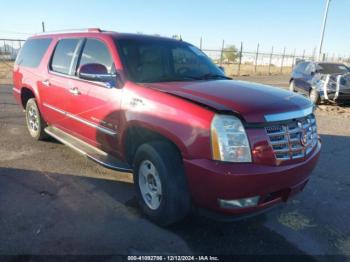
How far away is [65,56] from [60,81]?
1.27ft

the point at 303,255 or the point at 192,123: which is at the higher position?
the point at 192,123

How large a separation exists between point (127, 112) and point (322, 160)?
3.64 metres

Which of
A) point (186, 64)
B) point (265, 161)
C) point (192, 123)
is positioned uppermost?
point (186, 64)

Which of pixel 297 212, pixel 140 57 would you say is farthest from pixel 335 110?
pixel 140 57

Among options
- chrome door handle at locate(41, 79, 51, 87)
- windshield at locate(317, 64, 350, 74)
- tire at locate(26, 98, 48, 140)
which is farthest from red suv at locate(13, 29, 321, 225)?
windshield at locate(317, 64, 350, 74)

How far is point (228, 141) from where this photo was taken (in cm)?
264

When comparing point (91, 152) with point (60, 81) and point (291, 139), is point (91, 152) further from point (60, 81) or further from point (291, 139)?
point (291, 139)

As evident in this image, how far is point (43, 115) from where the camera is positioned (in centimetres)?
554

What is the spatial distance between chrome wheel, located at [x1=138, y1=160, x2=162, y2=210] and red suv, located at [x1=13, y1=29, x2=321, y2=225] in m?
0.01

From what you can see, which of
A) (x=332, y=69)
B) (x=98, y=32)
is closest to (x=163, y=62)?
(x=98, y=32)

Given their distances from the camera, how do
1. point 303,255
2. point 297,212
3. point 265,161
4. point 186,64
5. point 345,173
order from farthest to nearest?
point 345,173 < point 186,64 < point 297,212 < point 303,255 < point 265,161

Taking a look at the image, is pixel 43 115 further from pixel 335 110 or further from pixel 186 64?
pixel 335 110

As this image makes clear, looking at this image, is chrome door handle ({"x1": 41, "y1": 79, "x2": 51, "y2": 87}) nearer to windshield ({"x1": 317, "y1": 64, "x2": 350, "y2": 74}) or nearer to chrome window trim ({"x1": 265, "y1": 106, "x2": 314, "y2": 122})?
chrome window trim ({"x1": 265, "y1": 106, "x2": 314, "y2": 122})

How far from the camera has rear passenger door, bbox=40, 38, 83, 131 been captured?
454 cm
